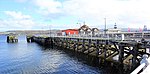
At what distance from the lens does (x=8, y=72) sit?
33.1m

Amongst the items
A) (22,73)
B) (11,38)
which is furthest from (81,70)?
(11,38)

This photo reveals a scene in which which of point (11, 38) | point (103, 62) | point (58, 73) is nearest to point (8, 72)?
point (58, 73)

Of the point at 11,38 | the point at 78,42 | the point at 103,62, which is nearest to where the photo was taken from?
the point at 103,62

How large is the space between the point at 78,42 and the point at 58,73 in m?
27.3

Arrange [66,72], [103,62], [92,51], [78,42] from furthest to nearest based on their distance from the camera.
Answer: [78,42], [92,51], [103,62], [66,72]

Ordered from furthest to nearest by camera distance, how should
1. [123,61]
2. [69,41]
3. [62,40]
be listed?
[62,40] → [69,41] → [123,61]

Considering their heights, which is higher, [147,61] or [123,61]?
[147,61]

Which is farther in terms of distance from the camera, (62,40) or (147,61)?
(62,40)

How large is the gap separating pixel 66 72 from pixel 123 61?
8.20 meters

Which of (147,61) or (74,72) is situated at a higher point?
(147,61)

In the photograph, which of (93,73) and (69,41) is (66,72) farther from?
(69,41)

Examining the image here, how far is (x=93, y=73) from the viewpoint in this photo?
30.2 metres

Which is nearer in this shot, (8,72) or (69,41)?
(8,72)

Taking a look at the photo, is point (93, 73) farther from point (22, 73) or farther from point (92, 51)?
point (92, 51)
